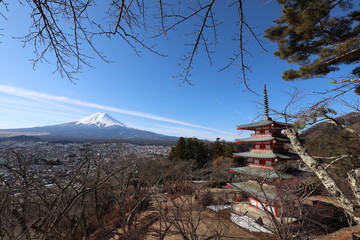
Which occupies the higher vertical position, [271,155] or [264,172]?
[271,155]

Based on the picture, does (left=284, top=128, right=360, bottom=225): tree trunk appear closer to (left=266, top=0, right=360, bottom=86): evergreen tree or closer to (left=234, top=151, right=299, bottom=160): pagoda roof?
(left=266, top=0, right=360, bottom=86): evergreen tree

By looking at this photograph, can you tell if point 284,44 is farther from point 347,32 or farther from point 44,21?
point 44,21

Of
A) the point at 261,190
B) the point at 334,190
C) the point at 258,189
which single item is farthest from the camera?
the point at 258,189

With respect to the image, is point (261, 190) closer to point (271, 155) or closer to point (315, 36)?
point (271, 155)

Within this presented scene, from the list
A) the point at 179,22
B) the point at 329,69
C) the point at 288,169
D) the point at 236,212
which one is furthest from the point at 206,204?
the point at 179,22

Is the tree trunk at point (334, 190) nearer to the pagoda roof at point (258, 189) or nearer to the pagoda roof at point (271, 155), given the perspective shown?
the pagoda roof at point (258, 189)

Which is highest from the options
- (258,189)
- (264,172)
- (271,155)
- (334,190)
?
(334,190)

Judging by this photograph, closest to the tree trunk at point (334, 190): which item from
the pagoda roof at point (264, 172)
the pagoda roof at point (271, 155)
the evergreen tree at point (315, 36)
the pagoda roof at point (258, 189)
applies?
the evergreen tree at point (315, 36)

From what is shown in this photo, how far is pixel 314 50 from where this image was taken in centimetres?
538

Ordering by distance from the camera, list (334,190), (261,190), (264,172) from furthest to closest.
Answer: (264,172) < (261,190) < (334,190)

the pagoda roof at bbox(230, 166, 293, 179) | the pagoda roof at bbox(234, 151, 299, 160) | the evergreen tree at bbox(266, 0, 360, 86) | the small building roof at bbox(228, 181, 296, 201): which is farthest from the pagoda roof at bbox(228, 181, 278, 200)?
the evergreen tree at bbox(266, 0, 360, 86)

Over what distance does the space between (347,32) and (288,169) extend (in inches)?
292

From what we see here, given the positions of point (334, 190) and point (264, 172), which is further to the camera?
point (264, 172)

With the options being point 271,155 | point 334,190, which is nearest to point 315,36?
point 334,190
